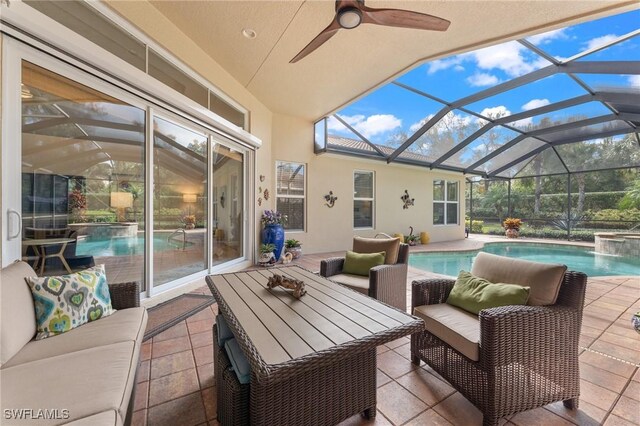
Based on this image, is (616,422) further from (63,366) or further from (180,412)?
(63,366)

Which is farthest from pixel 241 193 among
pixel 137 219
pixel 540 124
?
pixel 540 124

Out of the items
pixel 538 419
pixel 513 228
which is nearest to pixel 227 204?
pixel 538 419

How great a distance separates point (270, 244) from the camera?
534cm

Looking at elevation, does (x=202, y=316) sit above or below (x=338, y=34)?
below

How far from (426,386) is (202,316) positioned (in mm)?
2384

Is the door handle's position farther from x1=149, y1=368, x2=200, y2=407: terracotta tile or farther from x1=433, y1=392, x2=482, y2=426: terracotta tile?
x1=433, y1=392, x2=482, y2=426: terracotta tile

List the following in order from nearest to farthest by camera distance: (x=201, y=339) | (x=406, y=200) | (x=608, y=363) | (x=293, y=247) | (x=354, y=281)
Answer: (x=608, y=363) < (x=201, y=339) < (x=354, y=281) < (x=293, y=247) < (x=406, y=200)

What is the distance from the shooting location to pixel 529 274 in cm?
178

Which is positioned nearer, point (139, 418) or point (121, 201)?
point (139, 418)

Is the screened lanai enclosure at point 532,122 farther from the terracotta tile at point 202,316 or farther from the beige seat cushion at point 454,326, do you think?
the terracotta tile at point 202,316

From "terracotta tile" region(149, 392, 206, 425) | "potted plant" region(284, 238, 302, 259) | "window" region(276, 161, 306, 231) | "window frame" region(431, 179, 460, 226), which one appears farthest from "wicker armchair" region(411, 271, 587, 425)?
"window frame" region(431, 179, 460, 226)

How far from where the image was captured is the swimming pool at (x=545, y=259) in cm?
591

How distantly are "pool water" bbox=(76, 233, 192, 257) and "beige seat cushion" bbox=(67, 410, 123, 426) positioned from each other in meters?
2.35

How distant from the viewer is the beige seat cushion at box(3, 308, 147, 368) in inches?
53.4
